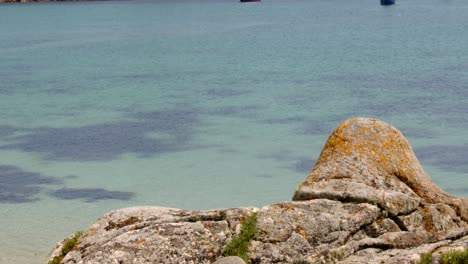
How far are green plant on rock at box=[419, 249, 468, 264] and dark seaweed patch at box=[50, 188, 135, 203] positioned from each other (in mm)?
18606

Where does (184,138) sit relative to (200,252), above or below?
below

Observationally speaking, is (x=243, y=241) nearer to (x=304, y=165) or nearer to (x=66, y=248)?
(x=66, y=248)

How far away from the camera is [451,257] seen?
30.7 ft

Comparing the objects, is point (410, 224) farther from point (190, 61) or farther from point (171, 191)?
point (190, 61)

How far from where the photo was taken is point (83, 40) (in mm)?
101375

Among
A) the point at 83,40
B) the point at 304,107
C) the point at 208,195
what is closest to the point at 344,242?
the point at 208,195

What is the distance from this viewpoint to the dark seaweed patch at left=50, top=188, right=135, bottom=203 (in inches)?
1063

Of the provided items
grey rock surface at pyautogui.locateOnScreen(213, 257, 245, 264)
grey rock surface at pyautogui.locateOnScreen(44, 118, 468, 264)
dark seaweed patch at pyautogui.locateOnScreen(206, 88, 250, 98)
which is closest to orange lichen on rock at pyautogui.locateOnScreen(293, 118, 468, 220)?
grey rock surface at pyautogui.locateOnScreen(44, 118, 468, 264)

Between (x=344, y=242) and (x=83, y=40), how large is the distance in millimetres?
94264

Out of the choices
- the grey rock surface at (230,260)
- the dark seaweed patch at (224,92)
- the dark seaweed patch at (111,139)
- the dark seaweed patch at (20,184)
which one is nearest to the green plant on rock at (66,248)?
the grey rock surface at (230,260)

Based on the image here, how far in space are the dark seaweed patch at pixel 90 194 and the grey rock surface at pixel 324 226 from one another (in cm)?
1497

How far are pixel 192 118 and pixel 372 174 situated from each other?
28266 mm

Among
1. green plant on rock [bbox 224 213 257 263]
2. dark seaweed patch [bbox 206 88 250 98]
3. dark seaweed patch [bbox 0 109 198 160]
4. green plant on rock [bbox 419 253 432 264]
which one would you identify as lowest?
dark seaweed patch [bbox 206 88 250 98]

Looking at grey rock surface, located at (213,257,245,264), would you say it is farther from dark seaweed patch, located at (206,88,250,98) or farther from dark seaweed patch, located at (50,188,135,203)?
dark seaweed patch, located at (206,88,250,98)
